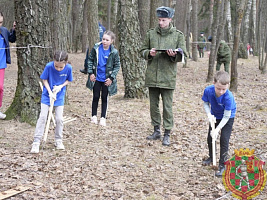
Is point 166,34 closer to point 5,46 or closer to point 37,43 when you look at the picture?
point 37,43

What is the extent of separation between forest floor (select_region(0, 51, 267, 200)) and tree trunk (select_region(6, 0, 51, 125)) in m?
0.33

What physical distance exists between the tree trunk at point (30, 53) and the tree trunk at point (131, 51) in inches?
131

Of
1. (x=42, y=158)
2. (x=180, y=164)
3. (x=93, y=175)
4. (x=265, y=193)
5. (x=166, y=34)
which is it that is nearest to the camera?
(x=265, y=193)

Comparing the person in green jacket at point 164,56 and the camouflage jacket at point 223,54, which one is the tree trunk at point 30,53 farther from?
the camouflage jacket at point 223,54

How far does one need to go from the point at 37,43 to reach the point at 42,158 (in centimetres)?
204

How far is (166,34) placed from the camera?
598cm

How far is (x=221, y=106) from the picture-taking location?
4.81 meters

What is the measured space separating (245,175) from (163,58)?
2.89 m

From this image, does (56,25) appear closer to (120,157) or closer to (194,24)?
(120,157)

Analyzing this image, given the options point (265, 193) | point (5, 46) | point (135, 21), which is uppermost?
point (135, 21)

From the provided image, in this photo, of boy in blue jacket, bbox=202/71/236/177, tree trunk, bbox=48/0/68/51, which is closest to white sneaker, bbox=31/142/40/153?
boy in blue jacket, bbox=202/71/236/177

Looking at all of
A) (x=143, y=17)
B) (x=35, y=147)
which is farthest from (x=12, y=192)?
(x=143, y=17)

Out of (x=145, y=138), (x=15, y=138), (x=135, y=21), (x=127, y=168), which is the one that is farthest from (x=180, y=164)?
(x=135, y=21)

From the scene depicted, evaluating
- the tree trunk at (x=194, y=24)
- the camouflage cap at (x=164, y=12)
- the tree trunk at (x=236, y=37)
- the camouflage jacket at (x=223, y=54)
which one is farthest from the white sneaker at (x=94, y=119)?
the tree trunk at (x=194, y=24)
